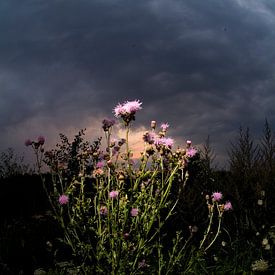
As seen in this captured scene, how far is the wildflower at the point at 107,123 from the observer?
416 centimetres

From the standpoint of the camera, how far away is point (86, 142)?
49.2 feet

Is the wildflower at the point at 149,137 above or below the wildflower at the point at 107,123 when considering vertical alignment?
below

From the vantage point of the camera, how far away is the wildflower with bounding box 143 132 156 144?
159 inches

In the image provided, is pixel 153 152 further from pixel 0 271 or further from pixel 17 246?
pixel 17 246

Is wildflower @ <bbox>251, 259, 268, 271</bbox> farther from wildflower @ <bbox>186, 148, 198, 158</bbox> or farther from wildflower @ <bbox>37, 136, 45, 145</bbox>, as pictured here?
wildflower @ <bbox>37, 136, 45, 145</bbox>

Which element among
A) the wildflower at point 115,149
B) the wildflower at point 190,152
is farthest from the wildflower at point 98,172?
the wildflower at point 190,152

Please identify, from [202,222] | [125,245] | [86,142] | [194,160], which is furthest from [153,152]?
[86,142]

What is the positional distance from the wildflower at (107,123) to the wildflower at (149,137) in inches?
13.6

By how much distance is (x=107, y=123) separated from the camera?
4168 millimetres

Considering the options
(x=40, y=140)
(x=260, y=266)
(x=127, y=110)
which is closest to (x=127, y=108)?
(x=127, y=110)

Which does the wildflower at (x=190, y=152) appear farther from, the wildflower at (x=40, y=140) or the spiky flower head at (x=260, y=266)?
the spiky flower head at (x=260, y=266)

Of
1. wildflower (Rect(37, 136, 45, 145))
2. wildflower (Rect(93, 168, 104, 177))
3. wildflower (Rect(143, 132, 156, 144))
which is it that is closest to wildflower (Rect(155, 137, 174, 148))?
wildflower (Rect(143, 132, 156, 144))

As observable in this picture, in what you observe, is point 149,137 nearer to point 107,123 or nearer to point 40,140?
point 107,123

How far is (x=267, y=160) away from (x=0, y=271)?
4354 mm
